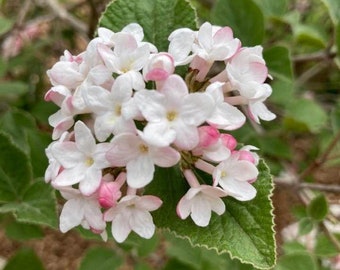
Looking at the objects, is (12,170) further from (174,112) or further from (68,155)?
(174,112)

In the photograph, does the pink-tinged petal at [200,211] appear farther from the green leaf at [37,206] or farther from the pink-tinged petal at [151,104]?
the green leaf at [37,206]

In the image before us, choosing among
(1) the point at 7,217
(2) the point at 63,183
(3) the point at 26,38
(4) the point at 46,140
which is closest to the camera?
(2) the point at 63,183

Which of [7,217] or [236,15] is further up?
[236,15]

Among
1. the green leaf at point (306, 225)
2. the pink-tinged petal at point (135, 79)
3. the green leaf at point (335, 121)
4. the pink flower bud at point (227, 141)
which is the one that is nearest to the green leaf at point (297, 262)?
the green leaf at point (306, 225)

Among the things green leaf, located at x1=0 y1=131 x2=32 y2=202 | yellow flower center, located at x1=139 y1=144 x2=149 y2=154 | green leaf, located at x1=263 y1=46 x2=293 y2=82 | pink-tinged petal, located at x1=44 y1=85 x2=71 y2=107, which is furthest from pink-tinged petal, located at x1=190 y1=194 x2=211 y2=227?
green leaf, located at x1=263 y1=46 x2=293 y2=82

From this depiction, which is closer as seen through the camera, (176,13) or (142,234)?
(142,234)

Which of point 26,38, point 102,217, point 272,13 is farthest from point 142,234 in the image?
point 26,38

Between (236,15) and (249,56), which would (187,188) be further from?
(236,15)
